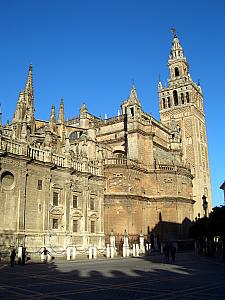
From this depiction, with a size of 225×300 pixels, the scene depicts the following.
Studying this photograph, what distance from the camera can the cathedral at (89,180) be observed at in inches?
1126

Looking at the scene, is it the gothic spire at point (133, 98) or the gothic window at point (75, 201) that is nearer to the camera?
the gothic window at point (75, 201)

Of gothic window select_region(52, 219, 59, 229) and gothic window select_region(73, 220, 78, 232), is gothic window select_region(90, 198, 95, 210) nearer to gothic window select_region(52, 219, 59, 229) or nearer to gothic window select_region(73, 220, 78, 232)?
gothic window select_region(73, 220, 78, 232)

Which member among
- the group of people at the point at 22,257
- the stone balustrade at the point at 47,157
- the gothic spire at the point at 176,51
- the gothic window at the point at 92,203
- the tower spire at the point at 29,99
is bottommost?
the group of people at the point at 22,257

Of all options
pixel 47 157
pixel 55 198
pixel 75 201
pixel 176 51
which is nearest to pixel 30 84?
pixel 47 157

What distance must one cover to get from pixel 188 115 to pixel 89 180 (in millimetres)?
38259

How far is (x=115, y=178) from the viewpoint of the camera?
4197cm

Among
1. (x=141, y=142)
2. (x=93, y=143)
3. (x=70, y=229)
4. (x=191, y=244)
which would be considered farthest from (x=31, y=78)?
(x=191, y=244)

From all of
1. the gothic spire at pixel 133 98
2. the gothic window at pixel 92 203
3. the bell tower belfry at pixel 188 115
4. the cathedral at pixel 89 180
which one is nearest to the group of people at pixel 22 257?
the cathedral at pixel 89 180

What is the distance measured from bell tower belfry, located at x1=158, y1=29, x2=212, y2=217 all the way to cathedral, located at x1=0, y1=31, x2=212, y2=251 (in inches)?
25.9

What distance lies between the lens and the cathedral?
28.6m

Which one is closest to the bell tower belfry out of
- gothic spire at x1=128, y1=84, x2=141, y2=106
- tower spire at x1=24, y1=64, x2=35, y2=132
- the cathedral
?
the cathedral

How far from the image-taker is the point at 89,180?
37062mm

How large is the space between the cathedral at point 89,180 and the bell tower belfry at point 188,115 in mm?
658

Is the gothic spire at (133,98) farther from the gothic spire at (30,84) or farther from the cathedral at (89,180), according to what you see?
the gothic spire at (30,84)
